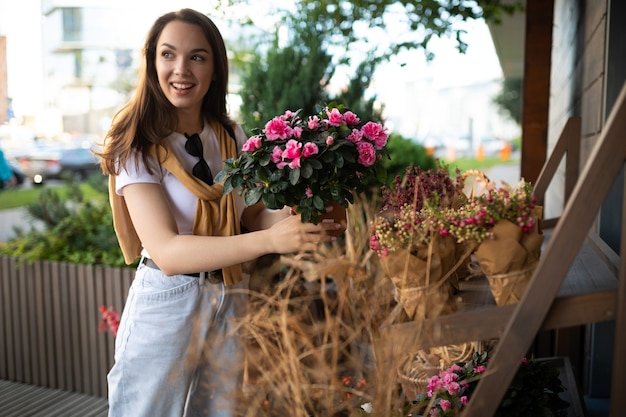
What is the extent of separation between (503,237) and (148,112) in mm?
1030

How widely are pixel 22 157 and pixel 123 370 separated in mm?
16158

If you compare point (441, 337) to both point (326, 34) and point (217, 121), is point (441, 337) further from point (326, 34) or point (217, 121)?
point (326, 34)

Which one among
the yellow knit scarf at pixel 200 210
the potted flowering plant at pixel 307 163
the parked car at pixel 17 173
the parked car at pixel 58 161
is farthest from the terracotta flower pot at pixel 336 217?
the parked car at pixel 58 161

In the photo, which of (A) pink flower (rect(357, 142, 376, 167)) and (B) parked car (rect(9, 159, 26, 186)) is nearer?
(A) pink flower (rect(357, 142, 376, 167))

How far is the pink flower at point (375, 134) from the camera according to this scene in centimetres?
141

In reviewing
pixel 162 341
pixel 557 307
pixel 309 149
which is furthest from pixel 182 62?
pixel 557 307

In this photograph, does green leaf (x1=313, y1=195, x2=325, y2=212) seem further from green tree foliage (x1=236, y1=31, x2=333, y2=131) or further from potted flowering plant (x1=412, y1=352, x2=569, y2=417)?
green tree foliage (x1=236, y1=31, x2=333, y2=131)

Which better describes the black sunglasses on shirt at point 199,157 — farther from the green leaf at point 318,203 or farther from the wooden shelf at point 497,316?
the wooden shelf at point 497,316

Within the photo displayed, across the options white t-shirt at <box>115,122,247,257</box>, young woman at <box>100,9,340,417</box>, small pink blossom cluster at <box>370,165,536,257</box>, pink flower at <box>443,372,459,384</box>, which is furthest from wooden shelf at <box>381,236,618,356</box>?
white t-shirt at <box>115,122,247,257</box>

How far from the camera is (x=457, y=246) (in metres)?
1.23

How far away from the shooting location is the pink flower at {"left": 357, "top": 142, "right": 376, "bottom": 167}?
1376 millimetres

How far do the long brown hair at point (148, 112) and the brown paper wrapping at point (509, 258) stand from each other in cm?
92

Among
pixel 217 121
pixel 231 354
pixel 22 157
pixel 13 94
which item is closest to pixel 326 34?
pixel 217 121

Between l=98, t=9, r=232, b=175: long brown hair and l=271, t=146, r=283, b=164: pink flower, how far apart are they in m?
0.47
